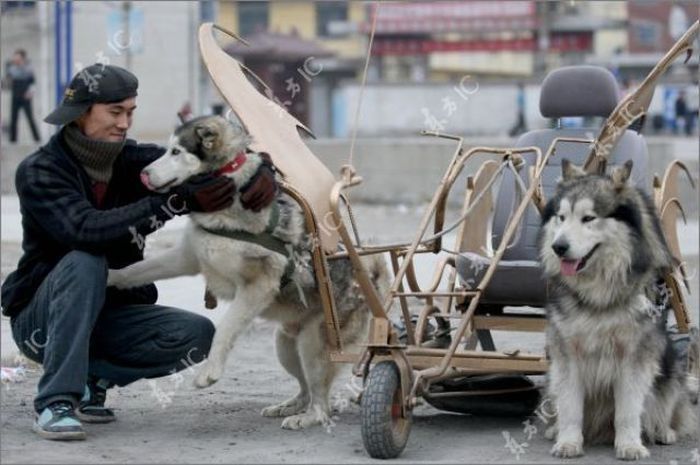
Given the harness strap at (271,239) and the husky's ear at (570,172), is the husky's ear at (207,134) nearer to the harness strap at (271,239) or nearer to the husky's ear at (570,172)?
the harness strap at (271,239)

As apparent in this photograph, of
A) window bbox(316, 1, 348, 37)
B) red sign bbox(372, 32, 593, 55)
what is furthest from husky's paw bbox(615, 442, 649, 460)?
window bbox(316, 1, 348, 37)

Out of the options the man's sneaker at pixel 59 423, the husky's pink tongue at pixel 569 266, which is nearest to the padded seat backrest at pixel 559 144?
the husky's pink tongue at pixel 569 266

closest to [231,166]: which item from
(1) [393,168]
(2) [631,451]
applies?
(2) [631,451]

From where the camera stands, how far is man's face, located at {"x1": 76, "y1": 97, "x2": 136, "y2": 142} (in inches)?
235

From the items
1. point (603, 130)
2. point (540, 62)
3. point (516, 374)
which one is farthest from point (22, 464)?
point (540, 62)

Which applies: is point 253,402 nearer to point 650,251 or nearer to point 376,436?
point 376,436

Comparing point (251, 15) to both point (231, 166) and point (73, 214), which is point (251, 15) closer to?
point (231, 166)

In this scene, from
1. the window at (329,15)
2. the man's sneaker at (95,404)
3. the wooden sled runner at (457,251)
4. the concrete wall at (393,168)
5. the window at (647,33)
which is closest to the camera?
the wooden sled runner at (457,251)

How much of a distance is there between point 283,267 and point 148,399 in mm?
1495

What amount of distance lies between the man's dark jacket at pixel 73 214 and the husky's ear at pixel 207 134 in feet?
0.97

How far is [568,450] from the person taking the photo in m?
5.57

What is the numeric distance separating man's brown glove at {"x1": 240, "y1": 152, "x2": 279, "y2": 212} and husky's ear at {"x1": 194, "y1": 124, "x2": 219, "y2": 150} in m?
0.23

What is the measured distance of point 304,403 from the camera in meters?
6.60

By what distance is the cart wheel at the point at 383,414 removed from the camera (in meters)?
5.39
